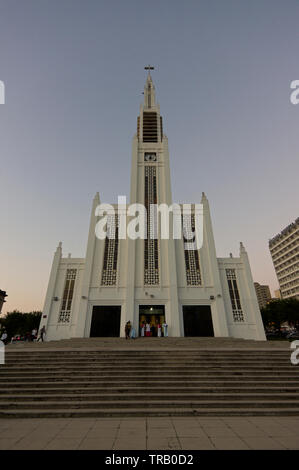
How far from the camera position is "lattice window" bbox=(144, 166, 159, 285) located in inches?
832

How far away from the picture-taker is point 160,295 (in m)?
20.1

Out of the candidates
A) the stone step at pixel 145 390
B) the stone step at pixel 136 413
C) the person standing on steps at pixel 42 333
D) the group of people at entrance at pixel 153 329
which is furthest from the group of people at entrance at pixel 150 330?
the stone step at pixel 136 413

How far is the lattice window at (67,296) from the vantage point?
19531mm

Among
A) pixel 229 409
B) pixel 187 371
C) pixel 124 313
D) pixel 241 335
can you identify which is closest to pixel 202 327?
pixel 241 335

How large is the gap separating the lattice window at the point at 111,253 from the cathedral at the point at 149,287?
0.32 feet

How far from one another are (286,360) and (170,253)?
12.8 metres

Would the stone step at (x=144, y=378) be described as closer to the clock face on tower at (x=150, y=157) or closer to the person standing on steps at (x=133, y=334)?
the person standing on steps at (x=133, y=334)

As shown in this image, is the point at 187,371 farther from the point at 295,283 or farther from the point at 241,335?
the point at 295,283

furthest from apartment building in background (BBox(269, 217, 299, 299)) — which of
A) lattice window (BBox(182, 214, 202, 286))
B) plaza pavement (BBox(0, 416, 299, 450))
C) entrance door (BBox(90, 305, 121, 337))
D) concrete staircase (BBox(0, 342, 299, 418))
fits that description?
plaza pavement (BBox(0, 416, 299, 450))

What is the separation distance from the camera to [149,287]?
20469mm

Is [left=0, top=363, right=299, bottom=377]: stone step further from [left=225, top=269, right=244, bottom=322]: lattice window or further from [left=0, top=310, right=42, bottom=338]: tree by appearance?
[left=0, top=310, right=42, bottom=338]: tree

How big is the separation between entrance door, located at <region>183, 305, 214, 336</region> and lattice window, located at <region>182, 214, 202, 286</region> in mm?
2306

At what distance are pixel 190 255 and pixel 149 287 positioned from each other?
5365mm
